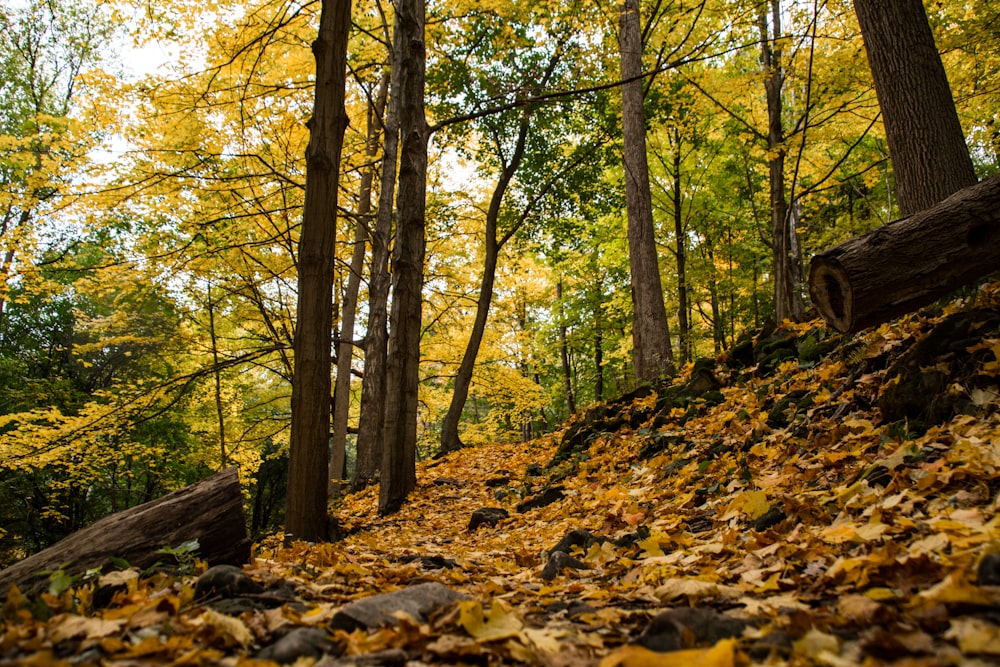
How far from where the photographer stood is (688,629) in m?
1.45

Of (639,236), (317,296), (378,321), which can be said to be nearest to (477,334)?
(378,321)

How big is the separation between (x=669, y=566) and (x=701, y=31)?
11.3m

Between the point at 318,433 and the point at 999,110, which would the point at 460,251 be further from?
the point at 999,110

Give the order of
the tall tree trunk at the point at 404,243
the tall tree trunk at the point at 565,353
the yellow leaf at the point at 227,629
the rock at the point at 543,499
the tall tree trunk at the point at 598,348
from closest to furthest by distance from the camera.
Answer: the yellow leaf at the point at 227,629 → the rock at the point at 543,499 → the tall tree trunk at the point at 404,243 → the tall tree trunk at the point at 598,348 → the tall tree trunk at the point at 565,353

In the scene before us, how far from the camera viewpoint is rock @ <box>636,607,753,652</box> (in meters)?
1.45

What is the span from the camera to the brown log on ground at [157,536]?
2.61 meters

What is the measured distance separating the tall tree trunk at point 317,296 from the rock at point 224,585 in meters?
2.12

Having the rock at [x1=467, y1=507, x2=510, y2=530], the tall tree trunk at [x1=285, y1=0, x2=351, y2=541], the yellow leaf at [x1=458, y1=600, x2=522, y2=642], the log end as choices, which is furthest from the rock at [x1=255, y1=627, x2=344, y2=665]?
the rock at [x1=467, y1=507, x2=510, y2=530]

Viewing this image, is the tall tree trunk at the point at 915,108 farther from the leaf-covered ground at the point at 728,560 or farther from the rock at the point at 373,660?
the rock at the point at 373,660

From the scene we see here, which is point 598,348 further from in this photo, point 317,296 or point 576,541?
point 576,541

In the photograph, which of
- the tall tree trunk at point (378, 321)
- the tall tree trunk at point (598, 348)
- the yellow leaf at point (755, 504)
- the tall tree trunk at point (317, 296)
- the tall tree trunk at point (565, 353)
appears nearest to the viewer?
the yellow leaf at point (755, 504)

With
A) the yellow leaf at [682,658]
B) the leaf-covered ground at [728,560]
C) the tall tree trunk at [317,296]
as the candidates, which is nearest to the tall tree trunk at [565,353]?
the leaf-covered ground at [728,560]

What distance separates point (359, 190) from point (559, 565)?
487 inches

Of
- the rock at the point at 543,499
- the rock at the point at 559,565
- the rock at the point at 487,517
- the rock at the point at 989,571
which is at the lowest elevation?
the rock at the point at 487,517
